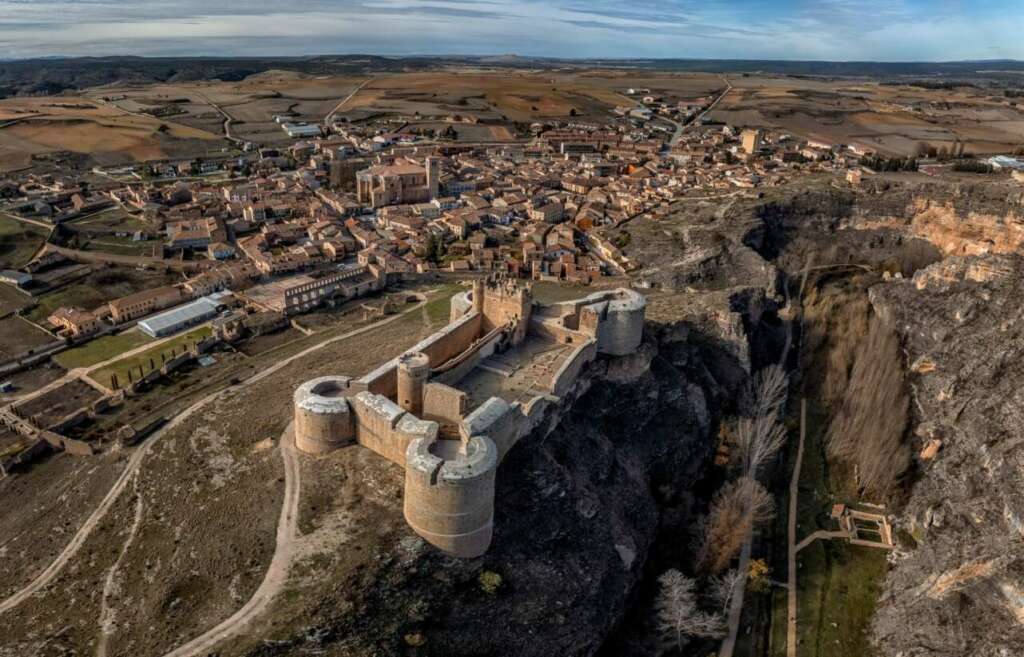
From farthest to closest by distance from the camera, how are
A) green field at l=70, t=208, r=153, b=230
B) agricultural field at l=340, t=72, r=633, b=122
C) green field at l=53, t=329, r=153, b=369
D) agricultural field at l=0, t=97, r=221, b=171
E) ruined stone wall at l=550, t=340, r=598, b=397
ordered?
1. agricultural field at l=340, t=72, r=633, b=122
2. agricultural field at l=0, t=97, r=221, b=171
3. green field at l=70, t=208, r=153, b=230
4. green field at l=53, t=329, r=153, b=369
5. ruined stone wall at l=550, t=340, r=598, b=397

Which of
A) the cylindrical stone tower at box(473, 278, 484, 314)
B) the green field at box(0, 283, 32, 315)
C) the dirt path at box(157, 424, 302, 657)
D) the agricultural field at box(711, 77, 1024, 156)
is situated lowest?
the green field at box(0, 283, 32, 315)

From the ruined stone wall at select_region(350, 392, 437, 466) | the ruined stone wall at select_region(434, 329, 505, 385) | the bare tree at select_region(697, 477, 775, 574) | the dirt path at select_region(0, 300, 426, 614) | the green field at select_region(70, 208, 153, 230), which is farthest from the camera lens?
the green field at select_region(70, 208, 153, 230)

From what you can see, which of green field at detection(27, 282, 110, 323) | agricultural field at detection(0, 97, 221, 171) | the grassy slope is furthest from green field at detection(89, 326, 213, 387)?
agricultural field at detection(0, 97, 221, 171)

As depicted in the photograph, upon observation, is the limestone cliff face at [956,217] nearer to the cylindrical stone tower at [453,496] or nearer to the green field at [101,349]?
the cylindrical stone tower at [453,496]

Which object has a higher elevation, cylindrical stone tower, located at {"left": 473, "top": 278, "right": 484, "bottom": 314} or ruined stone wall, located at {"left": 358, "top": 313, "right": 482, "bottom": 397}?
cylindrical stone tower, located at {"left": 473, "top": 278, "right": 484, "bottom": 314}

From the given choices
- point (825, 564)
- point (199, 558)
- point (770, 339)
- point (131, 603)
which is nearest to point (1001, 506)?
point (825, 564)

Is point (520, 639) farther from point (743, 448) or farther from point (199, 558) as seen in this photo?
point (743, 448)

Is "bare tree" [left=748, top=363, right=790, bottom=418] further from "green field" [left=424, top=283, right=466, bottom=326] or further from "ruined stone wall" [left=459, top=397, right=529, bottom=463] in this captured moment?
"green field" [left=424, top=283, right=466, bottom=326]
